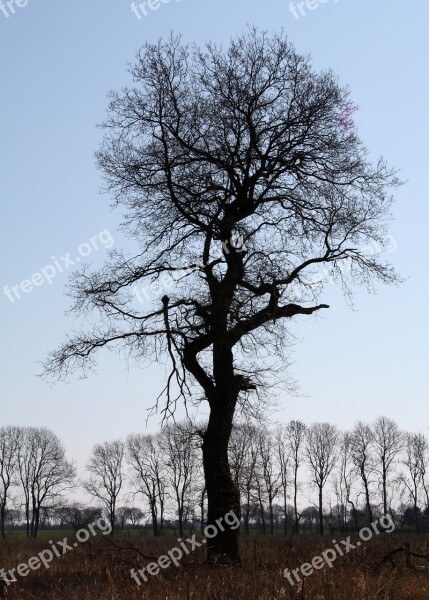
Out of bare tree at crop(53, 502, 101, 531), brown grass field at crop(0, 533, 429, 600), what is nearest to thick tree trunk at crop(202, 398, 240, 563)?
brown grass field at crop(0, 533, 429, 600)

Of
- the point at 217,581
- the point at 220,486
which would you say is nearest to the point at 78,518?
the point at 220,486

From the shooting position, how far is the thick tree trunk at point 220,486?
12859 millimetres

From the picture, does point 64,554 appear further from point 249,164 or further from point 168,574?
point 249,164

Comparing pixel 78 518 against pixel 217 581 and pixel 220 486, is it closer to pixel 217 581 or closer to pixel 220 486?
pixel 220 486

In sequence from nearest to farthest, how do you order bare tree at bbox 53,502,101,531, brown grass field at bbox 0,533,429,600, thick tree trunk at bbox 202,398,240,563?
1. brown grass field at bbox 0,533,429,600
2. thick tree trunk at bbox 202,398,240,563
3. bare tree at bbox 53,502,101,531

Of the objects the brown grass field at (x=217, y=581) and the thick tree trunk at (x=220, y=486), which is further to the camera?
the thick tree trunk at (x=220, y=486)

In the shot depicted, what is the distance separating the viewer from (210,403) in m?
13.8

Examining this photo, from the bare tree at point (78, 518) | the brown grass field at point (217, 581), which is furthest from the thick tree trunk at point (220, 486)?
the bare tree at point (78, 518)

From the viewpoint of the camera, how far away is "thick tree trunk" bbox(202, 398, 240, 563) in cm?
1286

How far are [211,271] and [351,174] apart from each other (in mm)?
3848

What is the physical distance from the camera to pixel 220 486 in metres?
13.1

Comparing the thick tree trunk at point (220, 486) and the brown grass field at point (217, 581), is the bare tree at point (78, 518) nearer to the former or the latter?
the brown grass field at point (217, 581)

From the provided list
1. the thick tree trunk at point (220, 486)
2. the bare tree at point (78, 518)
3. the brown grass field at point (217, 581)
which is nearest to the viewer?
the brown grass field at point (217, 581)

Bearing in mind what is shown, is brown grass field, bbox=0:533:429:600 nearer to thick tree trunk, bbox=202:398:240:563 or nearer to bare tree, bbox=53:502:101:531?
thick tree trunk, bbox=202:398:240:563
